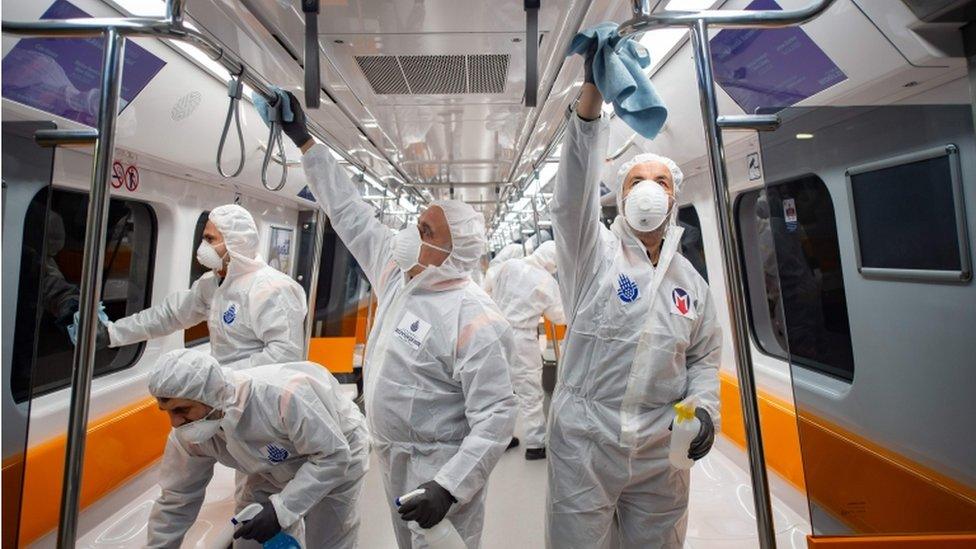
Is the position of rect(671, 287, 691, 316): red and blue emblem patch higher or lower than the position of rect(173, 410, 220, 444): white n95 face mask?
higher

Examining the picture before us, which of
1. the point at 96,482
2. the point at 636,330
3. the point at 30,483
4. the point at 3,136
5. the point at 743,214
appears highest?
the point at 743,214

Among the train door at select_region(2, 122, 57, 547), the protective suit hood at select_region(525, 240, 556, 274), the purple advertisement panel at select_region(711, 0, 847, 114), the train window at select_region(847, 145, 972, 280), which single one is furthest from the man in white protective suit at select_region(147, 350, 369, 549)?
the protective suit hood at select_region(525, 240, 556, 274)

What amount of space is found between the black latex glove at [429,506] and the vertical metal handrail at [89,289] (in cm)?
92

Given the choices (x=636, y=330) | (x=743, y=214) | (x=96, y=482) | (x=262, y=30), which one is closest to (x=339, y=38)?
(x=262, y=30)

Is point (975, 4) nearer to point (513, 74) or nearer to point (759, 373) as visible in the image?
point (513, 74)

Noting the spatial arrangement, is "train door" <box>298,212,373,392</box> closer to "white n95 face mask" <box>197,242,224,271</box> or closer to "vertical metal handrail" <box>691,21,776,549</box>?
"white n95 face mask" <box>197,242,224,271</box>

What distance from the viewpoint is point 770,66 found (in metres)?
Answer: 2.09

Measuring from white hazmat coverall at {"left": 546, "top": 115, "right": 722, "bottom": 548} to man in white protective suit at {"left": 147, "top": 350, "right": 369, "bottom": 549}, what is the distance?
1020 millimetres

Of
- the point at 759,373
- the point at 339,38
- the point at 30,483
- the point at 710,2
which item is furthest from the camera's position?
the point at 759,373

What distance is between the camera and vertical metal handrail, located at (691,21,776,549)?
1.15m

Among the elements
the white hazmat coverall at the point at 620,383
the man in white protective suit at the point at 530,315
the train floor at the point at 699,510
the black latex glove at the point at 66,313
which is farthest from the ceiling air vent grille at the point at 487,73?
the train floor at the point at 699,510

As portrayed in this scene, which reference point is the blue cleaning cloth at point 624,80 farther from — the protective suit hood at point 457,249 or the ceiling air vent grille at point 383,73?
the protective suit hood at point 457,249

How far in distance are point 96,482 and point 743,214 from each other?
4.91 metres

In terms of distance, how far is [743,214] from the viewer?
3898 millimetres
